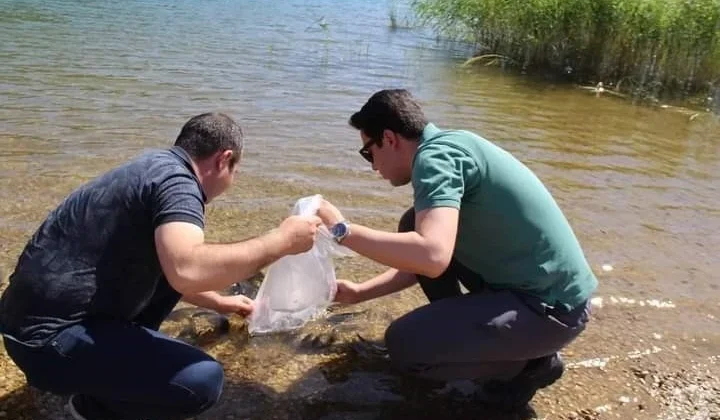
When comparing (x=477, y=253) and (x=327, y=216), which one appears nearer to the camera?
(x=327, y=216)

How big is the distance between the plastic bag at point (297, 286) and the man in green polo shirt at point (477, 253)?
363 millimetres

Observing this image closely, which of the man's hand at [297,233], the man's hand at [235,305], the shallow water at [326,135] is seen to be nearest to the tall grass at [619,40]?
the shallow water at [326,135]

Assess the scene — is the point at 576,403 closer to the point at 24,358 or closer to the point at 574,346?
the point at 574,346

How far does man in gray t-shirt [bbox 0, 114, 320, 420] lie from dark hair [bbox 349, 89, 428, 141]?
25.5 inches

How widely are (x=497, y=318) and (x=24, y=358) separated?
1.91 metres

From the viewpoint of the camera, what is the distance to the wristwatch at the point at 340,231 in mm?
3047

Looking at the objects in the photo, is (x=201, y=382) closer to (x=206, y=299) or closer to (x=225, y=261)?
(x=225, y=261)

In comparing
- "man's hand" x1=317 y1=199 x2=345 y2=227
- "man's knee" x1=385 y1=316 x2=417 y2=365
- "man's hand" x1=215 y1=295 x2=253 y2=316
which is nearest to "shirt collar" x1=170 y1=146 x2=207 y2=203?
Answer: "man's hand" x1=317 y1=199 x2=345 y2=227

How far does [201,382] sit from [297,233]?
68 cm

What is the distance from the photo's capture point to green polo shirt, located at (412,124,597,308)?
301cm

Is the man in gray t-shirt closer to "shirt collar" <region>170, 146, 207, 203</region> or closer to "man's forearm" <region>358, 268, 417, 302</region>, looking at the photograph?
"shirt collar" <region>170, 146, 207, 203</region>

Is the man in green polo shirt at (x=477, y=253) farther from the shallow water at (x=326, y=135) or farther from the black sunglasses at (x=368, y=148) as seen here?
the shallow water at (x=326, y=135)

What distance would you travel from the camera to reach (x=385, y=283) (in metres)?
3.90

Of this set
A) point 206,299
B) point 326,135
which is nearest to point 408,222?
point 206,299
